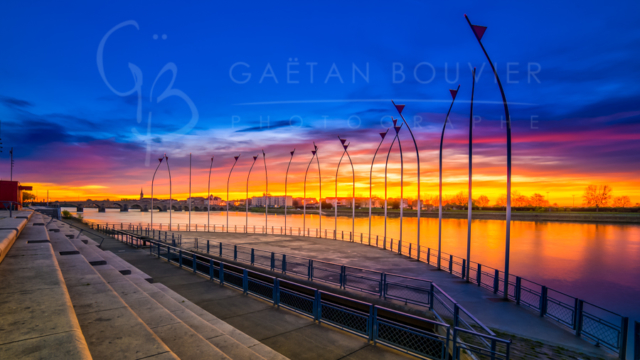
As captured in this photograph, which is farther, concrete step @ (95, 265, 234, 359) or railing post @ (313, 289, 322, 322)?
railing post @ (313, 289, 322, 322)

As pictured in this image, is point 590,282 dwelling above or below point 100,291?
below

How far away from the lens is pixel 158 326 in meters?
6.03

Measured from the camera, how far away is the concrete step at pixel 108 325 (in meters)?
4.32

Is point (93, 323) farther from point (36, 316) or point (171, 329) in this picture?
point (171, 329)

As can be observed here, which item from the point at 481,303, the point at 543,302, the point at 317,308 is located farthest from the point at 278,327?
the point at 543,302

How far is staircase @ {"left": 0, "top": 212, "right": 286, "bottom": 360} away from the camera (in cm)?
398

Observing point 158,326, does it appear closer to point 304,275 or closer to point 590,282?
point 304,275

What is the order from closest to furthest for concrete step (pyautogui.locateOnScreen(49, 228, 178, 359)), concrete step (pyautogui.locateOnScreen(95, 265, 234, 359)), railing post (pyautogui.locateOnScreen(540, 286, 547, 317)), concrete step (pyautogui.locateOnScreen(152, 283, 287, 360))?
concrete step (pyautogui.locateOnScreen(49, 228, 178, 359)) < concrete step (pyautogui.locateOnScreen(95, 265, 234, 359)) < concrete step (pyautogui.locateOnScreen(152, 283, 287, 360)) < railing post (pyautogui.locateOnScreen(540, 286, 547, 317))

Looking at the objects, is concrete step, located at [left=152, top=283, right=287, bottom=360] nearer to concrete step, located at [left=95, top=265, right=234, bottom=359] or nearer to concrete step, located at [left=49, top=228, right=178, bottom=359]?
concrete step, located at [left=95, top=265, right=234, bottom=359]

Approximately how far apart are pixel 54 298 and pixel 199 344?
251 centimetres

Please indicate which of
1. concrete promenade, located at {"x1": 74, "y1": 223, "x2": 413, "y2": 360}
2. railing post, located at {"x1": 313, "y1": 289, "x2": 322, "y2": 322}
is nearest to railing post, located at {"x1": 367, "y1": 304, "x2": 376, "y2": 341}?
concrete promenade, located at {"x1": 74, "y1": 223, "x2": 413, "y2": 360}

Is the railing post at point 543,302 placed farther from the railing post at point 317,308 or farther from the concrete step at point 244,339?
the concrete step at point 244,339

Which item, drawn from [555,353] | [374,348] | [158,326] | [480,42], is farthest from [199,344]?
[480,42]

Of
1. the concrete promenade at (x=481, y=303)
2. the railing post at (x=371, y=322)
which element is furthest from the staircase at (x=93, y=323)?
the concrete promenade at (x=481, y=303)
